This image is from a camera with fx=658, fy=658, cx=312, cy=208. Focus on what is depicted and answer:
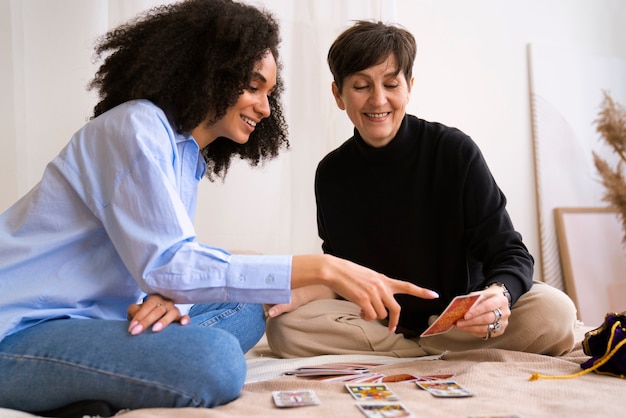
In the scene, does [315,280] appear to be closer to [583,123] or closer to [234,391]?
[234,391]

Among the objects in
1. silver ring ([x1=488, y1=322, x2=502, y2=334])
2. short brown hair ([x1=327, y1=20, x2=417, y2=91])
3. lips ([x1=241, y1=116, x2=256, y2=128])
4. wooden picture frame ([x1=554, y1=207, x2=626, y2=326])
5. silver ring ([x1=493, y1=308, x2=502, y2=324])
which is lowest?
wooden picture frame ([x1=554, y1=207, x2=626, y2=326])

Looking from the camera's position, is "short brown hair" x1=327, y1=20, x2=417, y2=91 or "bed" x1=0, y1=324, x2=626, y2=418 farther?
"short brown hair" x1=327, y1=20, x2=417, y2=91

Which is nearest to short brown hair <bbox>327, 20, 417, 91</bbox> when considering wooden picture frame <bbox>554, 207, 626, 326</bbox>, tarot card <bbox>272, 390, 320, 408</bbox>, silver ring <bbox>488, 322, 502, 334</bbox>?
silver ring <bbox>488, 322, 502, 334</bbox>

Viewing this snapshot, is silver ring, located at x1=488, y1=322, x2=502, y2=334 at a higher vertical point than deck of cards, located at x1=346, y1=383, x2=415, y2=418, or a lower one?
higher

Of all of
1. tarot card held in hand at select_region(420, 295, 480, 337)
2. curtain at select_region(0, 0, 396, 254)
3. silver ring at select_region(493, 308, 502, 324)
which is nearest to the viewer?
tarot card held in hand at select_region(420, 295, 480, 337)

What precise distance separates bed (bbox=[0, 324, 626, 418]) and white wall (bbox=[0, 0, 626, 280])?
1158 millimetres

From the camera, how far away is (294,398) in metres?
1.43

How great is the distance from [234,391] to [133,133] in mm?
606

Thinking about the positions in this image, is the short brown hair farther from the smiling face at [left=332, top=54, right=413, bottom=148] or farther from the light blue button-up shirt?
the light blue button-up shirt

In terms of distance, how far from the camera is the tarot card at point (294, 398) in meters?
1.40

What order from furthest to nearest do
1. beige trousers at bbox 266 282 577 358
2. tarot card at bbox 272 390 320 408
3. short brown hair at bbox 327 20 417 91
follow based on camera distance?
short brown hair at bbox 327 20 417 91
beige trousers at bbox 266 282 577 358
tarot card at bbox 272 390 320 408

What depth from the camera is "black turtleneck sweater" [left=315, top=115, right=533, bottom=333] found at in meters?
2.03

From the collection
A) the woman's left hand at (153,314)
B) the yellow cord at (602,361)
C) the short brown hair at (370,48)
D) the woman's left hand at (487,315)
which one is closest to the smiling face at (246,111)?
the short brown hair at (370,48)

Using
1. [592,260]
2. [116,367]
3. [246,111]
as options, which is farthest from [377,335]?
[592,260]
